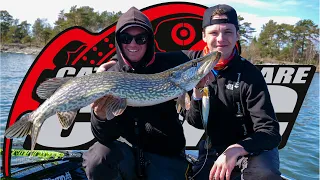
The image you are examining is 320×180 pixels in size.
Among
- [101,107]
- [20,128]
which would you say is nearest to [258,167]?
[101,107]

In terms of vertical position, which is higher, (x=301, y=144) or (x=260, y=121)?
(x=260, y=121)

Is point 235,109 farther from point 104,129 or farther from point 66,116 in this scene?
point 66,116

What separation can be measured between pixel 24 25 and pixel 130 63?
256 feet

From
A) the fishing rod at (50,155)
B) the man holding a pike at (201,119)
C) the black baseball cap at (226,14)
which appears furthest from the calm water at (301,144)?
the black baseball cap at (226,14)

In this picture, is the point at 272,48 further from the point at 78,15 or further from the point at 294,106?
the point at 294,106

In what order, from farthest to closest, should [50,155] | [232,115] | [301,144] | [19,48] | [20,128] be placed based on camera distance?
[19,48], [301,144], [50,155], [232,115], [20,128]

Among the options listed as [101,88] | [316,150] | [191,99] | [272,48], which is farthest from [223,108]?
[272,48]

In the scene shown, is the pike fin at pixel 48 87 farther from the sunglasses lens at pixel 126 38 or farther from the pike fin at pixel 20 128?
the sunglasses lens at pixel 126 38

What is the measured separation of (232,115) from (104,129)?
4.19ft

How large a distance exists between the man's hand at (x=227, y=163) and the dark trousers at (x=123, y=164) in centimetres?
52

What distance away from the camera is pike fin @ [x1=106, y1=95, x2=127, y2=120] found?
2.59 m

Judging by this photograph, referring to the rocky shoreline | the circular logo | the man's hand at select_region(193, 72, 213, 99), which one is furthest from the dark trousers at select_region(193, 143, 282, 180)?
the rocky shoreline

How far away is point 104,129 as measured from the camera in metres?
2.83

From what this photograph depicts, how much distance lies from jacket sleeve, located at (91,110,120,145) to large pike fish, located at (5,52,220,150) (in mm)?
217
